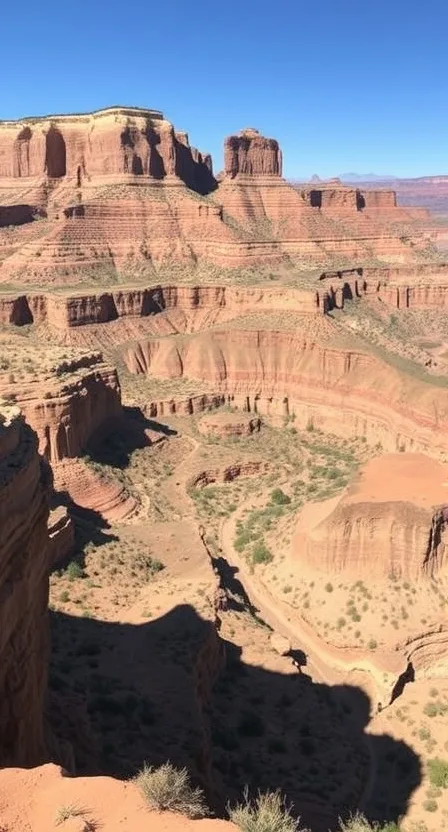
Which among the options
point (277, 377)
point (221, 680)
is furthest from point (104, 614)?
point (277, 377)

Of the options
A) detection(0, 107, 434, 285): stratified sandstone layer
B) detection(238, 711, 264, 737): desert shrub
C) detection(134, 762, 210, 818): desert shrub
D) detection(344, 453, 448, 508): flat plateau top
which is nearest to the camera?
detection(134, 762, 210, 818): desert shrub

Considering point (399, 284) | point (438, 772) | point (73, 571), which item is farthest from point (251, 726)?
point (399, 284)

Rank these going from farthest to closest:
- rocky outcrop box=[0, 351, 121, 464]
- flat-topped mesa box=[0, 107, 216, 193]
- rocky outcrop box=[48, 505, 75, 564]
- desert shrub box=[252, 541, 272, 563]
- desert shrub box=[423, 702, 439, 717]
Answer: flat-topped mesa box=[0, 107, 216, 193] → rocky outcrop box=[0, 351, 121, 464] → desert shrub box=[252, 541, 272, 563] → rocky outcrop box=[48, 505, 75, 564] → desert shrub box=[423, 702, 439, 717]

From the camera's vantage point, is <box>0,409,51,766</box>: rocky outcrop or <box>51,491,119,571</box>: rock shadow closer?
<box>0,409,51,766</box>: rocky outcrop

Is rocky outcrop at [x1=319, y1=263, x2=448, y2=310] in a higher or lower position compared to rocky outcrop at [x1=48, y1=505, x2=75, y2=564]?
higher

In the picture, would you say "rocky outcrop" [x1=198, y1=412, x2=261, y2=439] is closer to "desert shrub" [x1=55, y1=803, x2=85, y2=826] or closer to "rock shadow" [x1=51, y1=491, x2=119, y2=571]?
"rock shadow" [x1=51, y1=491, x2=119, y2=571]

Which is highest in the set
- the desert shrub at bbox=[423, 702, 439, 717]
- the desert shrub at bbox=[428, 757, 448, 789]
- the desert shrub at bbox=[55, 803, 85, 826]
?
the desert shrub at bbox=[55, 803, 85, 826]

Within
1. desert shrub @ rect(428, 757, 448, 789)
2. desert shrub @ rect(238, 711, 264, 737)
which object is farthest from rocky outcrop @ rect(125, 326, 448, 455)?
desert shrub @ rect(238, 711, 264, 737)
